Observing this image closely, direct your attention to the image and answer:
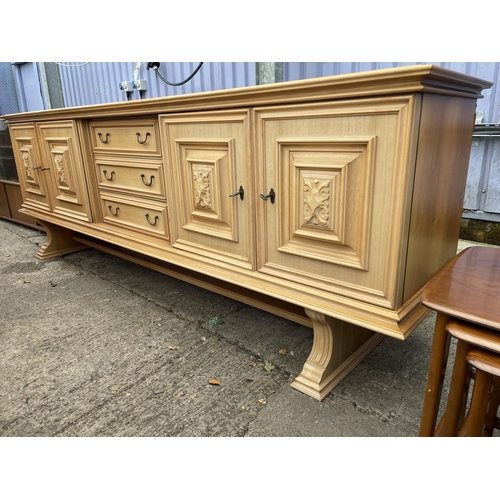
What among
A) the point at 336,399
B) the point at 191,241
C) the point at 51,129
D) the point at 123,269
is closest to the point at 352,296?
the point at 336,399

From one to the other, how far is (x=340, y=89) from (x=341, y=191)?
273 mm

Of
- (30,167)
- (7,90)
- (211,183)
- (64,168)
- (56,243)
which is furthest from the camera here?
(7,90)

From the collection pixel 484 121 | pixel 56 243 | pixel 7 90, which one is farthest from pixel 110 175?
pixel 7 90

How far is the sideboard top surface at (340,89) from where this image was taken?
0.93 meters

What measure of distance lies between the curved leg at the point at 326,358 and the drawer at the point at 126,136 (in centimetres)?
102

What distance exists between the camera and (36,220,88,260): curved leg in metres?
2.95

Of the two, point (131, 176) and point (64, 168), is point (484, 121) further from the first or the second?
point (64, 168)

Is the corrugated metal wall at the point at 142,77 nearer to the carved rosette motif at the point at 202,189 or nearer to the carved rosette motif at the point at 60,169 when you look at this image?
the carved rosette motif at the point at 60,169

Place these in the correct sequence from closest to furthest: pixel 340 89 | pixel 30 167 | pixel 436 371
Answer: pixel 436 371 → pixel 340 89 → pixel 30 167

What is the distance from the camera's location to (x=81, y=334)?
1.84m

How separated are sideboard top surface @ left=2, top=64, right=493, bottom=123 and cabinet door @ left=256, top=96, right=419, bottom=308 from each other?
0.10ft

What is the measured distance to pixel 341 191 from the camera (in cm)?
112

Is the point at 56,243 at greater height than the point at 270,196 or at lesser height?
lesser

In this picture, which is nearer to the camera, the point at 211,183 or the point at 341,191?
the point at 341,191
